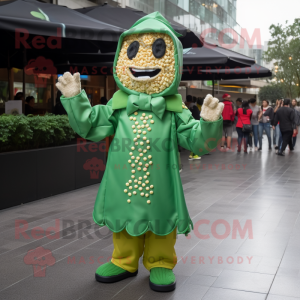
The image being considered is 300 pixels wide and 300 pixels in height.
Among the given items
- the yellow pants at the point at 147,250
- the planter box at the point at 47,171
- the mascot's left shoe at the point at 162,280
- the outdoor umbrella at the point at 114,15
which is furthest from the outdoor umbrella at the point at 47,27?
the mascot's left shoe at the point at 162,280

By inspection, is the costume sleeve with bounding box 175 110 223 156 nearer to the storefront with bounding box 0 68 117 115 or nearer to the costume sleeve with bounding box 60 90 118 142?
the costume sleeve with bounding box 60 90 118 142

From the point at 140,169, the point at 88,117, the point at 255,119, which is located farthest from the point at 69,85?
the point at 255,119

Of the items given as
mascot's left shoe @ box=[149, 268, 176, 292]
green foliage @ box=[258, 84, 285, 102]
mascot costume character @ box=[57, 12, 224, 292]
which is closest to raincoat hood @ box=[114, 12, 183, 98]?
mascot costume character @ box=[57, 12, 224, 292]

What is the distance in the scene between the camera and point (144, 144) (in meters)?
3.16

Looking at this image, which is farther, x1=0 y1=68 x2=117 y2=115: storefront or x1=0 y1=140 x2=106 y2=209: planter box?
x1=0 y1=68 x2=117 y2=115: storefront

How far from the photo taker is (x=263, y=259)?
380 centimetres

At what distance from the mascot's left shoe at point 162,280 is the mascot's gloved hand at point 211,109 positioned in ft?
4.09

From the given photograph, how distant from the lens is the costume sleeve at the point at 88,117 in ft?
10.3

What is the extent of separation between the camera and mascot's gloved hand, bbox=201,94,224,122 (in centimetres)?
294

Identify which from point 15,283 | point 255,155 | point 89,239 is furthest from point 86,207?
point 255,155

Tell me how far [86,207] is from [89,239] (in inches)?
58.4

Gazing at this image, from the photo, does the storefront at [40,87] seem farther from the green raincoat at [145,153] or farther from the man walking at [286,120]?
the green raincoat at [145,153]

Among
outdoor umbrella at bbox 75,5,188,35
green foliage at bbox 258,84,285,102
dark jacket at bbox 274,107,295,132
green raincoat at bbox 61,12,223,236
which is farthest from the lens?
green foliage at bbox 258,84,285,102

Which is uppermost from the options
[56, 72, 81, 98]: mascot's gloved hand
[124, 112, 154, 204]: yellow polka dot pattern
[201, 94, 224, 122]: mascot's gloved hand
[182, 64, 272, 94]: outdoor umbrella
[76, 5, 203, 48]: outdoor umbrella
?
[76, 5, 203, 48]: outdoor umbrella
